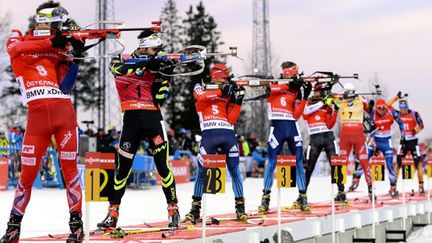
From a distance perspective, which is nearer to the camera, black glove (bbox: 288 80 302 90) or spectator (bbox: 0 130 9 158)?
black glove (bbox: 288 80 302 90)

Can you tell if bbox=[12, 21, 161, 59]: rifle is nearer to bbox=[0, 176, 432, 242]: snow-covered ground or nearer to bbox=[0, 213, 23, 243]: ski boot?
bbox=[0, 213, 23, 243]: ski boot

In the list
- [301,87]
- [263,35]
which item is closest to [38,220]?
[301,87]

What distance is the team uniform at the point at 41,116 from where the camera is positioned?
7.84 meters

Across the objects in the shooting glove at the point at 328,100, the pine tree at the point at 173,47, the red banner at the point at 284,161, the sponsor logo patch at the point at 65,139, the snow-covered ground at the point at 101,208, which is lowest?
the snow-covered ground at the point at 101,208

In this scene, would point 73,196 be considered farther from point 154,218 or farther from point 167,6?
point 167,6

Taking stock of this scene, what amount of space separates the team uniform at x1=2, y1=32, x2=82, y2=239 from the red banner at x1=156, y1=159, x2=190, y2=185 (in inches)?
773

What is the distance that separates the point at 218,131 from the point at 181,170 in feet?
57.8

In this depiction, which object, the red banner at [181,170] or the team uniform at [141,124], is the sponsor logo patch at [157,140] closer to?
the team uniform at [141,124]

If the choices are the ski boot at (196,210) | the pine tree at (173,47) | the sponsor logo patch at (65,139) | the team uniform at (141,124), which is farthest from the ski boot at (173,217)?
the pine tree at (173,47)

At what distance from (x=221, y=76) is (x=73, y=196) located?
407 centimetres

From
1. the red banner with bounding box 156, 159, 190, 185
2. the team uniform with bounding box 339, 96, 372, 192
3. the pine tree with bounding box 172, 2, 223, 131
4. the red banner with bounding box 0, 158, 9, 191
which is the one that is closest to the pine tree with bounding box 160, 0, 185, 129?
the pine tree with bounding box 172, 2, 223, 131

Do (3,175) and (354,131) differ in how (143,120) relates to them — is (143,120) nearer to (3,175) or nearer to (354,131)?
(354,131)

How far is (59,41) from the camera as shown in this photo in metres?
7.74

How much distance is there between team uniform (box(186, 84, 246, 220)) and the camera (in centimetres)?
1135
